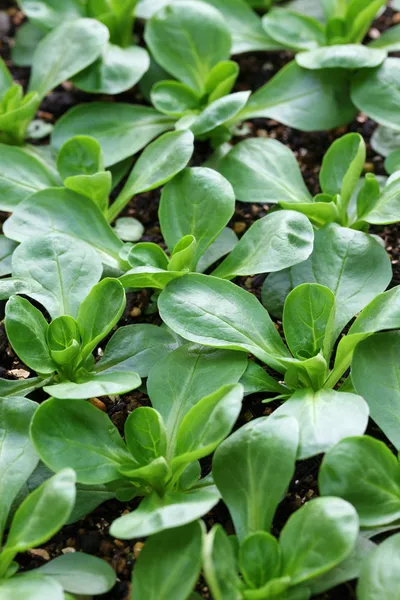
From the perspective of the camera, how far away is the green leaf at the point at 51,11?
121 cm

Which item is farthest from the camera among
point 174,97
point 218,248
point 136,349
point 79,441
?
point 174,97

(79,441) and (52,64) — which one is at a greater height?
(52,64)

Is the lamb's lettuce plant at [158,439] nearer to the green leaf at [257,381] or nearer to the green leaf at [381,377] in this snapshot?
the green leaf at [257,381]

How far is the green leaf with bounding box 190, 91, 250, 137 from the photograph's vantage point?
3.25 ft

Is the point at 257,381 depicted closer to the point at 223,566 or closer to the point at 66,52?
the point at 223,566

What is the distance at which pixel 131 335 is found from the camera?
0.87 meters

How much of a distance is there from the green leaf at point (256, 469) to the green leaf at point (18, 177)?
457mm

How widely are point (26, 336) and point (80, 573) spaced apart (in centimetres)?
25

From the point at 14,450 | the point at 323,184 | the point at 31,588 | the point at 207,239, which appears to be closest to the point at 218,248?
the point at 207,239

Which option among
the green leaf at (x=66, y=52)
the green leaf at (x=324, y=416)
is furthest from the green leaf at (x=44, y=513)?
the green leaf at (x=66, y=52)

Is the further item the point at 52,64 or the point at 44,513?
the point at 52,64

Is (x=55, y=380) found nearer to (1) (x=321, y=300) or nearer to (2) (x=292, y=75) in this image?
(1) (x=321, y=300)

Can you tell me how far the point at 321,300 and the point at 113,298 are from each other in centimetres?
22

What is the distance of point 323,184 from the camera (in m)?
0.98
